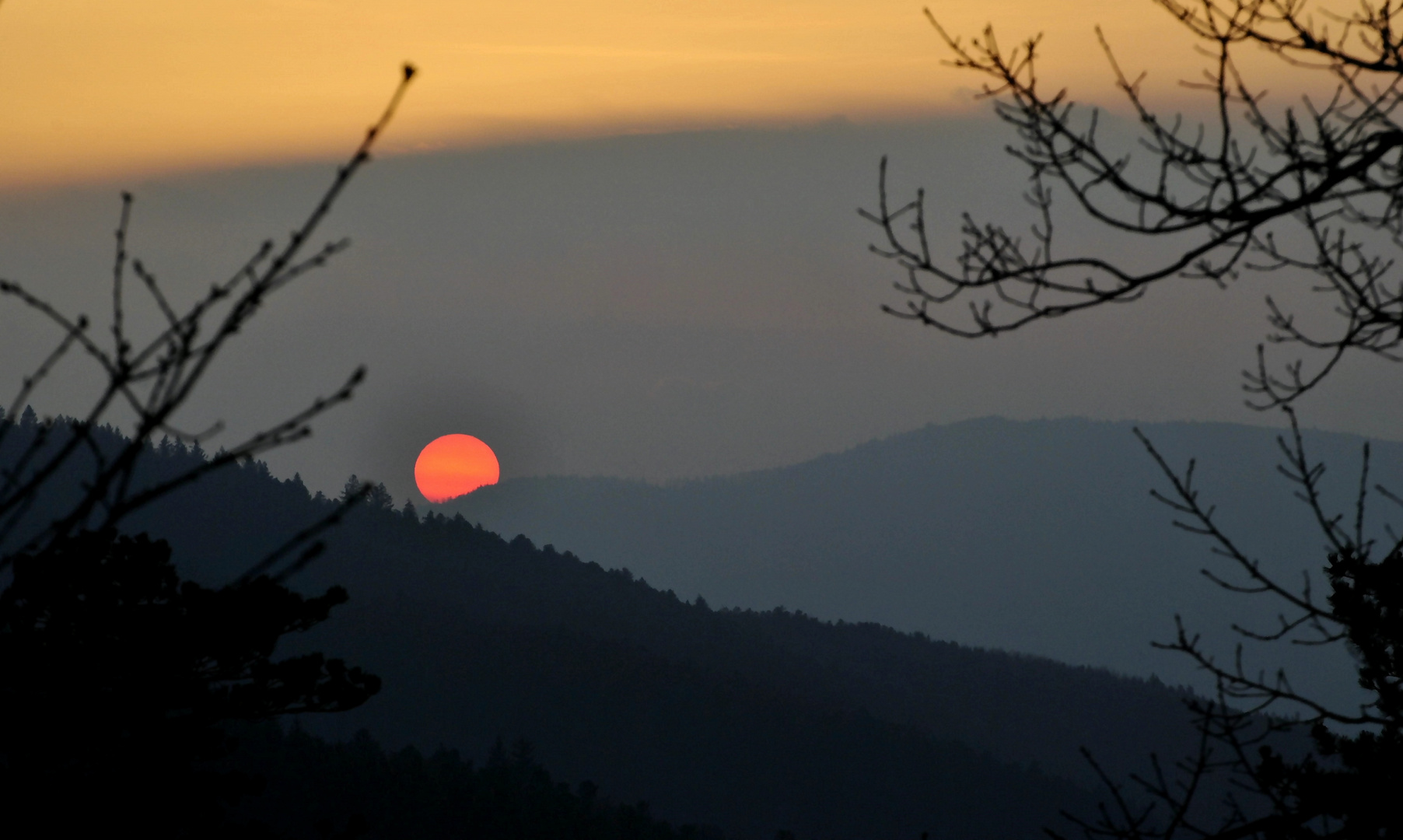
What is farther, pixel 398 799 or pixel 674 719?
pixel 674 719

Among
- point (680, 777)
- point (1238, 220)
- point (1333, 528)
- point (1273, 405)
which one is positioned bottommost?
point (680, 777)

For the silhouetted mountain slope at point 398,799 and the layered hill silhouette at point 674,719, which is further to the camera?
the layered hill silhouette at point 674,719

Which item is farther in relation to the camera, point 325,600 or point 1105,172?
point 325,600

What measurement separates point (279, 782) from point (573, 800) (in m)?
19.8

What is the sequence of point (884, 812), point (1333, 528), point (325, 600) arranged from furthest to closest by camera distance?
point (884, 812) → point (325, 600) → point (1333, 528)

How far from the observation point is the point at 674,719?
167500 mm

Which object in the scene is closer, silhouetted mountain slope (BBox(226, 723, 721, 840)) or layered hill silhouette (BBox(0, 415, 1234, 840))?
silhouetted mountain slope (BBox(226, 723, 721, 840))

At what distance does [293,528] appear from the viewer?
183 m

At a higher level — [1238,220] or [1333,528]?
[1238,220]

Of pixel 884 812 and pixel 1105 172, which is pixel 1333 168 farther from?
pixel 884 812

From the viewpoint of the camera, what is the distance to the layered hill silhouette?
508ft

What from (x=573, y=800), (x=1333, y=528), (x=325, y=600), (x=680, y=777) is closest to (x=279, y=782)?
(x=573, y=800)

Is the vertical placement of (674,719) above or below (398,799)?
above

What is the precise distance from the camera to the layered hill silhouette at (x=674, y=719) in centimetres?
15488
